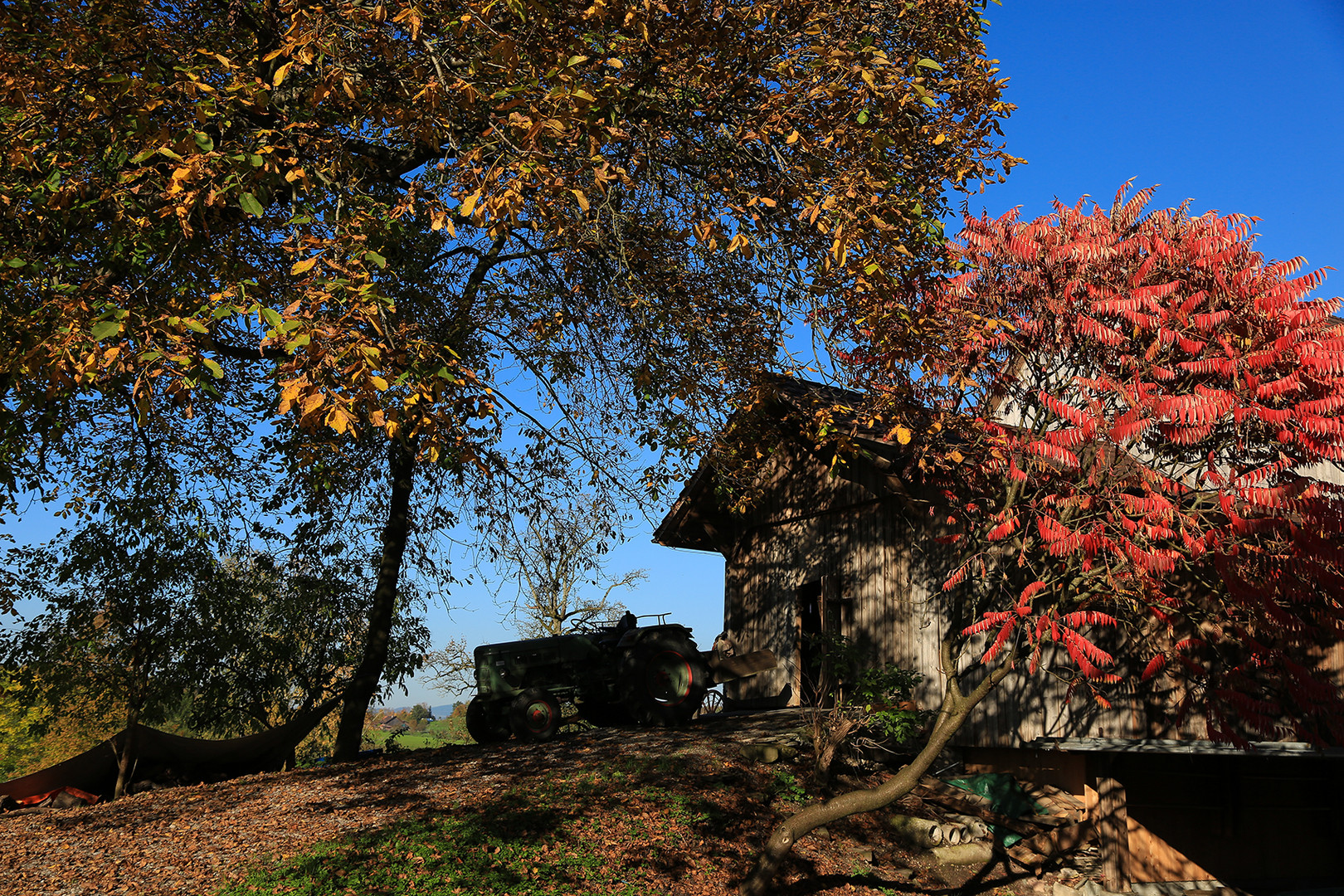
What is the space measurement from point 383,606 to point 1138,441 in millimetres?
10953

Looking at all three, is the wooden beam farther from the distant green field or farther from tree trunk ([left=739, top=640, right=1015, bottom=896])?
the distant green field

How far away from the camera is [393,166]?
10.7 meters

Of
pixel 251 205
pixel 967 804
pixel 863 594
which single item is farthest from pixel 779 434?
pixel 251 205

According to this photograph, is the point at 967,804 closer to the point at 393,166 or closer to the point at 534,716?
the point at 534,716

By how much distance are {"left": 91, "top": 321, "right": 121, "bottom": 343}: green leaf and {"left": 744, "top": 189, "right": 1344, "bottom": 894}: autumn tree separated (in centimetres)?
603

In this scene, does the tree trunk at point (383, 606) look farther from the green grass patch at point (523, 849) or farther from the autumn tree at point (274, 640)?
the green grass patch at point (523, 849)

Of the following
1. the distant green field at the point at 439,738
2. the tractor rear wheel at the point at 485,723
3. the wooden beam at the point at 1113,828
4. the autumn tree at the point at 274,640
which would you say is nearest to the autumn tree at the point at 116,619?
the autumn tree at the point at 274,640

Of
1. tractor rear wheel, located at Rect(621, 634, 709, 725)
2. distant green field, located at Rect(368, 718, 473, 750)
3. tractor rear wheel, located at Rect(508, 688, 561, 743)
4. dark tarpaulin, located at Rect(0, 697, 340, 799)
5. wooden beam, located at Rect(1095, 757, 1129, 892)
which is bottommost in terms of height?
distant green field, located at Rect(368, 718, 473, 750)

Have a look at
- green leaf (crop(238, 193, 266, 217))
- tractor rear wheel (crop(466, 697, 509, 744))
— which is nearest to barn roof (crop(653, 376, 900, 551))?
tractor rear wheel (crop(466, 697, 509, 744))

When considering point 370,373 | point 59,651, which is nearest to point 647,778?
point 370,373

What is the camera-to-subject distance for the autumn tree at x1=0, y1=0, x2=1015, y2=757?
6738 mm

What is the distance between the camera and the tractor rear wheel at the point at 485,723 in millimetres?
14010

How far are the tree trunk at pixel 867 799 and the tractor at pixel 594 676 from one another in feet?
16.4

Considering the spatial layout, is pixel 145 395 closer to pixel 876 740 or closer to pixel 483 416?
pixel 483 416
